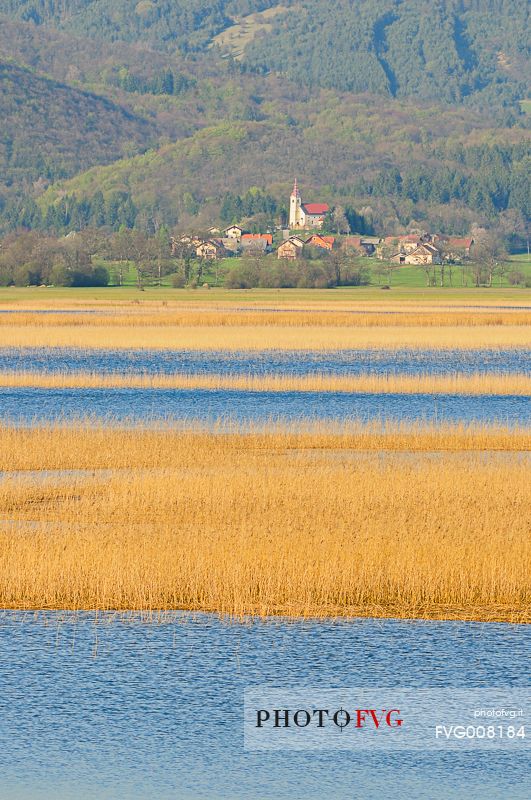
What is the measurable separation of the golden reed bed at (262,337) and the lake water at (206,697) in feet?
192

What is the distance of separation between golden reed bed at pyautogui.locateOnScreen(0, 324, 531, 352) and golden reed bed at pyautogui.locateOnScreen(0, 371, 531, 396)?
61.2ft

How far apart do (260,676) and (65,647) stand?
8.60 feet

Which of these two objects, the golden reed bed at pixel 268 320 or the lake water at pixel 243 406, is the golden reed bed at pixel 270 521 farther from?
the golden reed bed at pixel 268 320

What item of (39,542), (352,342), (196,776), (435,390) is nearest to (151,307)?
(352,342)

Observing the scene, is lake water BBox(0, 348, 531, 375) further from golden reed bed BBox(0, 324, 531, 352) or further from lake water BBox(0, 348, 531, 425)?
golden reed bed BBox(0, 324, 531, 352)

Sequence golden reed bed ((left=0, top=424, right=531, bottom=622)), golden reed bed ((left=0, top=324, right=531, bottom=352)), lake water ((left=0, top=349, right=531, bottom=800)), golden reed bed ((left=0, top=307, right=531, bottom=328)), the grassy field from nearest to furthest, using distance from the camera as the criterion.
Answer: lake water ((left=0, top=349, right=531, bottom=800)) < golden reed bed ((left=0, top=424, right=531, bottom=622)) < golden reed bed ((left=0, top=324, right=531, bottom=352)) < golden reed bed ((left=0, top=307, right=531, bottom=328)) < the grassy field

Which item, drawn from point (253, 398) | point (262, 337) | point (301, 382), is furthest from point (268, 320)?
point (253, 398)

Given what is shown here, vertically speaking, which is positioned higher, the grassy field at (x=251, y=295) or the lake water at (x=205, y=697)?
the lake water at (x=205, y=697)

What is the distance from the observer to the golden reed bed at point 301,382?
5256cm

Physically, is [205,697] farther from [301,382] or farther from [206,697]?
[301,382]

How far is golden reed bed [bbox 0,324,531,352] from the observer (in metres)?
78.5

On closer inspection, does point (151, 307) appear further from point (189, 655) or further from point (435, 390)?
point (189, 655)

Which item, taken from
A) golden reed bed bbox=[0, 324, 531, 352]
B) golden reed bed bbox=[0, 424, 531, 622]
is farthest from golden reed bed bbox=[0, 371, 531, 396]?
golden reed bed bbox=[0, 324, 531, 352]

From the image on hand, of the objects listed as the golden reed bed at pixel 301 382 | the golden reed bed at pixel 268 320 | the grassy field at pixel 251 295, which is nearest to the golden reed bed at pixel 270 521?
the golden reed bed at pixel 301 382
